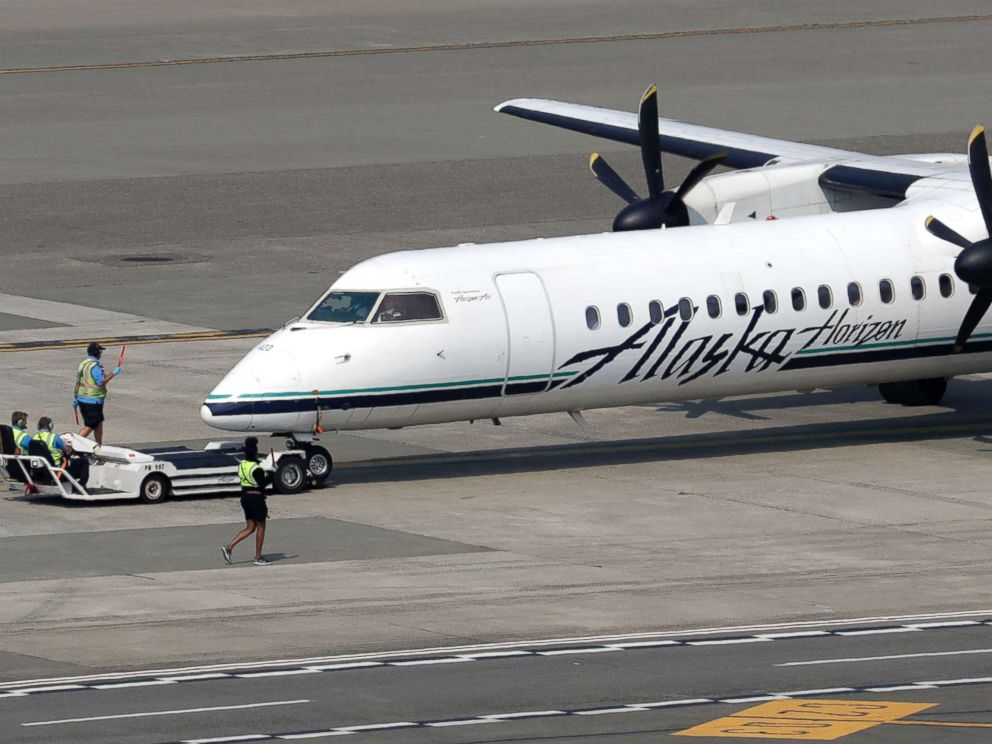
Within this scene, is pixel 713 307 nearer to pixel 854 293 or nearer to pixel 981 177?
pixel 854 293

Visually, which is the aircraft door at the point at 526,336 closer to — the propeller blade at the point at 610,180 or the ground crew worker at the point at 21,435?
the propeller blade at the point at 610,180

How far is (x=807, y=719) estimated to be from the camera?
65.4ft

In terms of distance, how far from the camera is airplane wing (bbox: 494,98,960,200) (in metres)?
36.4

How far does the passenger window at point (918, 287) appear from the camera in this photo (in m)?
33.5

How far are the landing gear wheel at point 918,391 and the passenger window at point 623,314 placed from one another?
6939mm

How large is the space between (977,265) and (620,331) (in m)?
5.33

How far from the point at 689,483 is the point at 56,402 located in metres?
11.7

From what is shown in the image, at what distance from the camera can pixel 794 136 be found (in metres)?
64.7

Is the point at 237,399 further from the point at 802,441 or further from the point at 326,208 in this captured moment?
the point at 326,208

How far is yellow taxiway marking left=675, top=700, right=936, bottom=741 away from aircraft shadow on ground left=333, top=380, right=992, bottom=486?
40.7 ft

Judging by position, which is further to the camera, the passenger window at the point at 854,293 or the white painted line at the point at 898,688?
the passenger window at the point at 854,293

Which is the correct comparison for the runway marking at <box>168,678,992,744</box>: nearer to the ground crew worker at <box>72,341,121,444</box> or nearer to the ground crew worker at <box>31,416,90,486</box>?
the ground crew worker at <box>31,416,90,486</box>

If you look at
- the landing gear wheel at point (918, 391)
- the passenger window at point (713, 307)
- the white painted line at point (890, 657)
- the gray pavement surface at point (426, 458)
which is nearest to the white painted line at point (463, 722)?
the gray pavement surface at point (426, 458)

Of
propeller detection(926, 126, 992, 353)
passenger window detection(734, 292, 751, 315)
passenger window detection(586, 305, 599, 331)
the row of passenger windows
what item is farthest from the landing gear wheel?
passenger window detection(586, 305, 599, 331)
